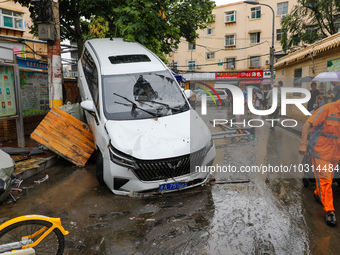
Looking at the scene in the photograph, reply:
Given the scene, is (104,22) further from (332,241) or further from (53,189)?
(332,241)

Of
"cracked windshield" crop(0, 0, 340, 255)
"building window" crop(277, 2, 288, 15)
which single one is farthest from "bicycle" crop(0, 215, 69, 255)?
"building window" crop(277, 2, 288, 15)

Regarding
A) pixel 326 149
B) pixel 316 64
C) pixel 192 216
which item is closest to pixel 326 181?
pixel 326 149

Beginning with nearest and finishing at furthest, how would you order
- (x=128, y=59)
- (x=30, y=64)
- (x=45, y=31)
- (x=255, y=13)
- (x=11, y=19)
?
(x=128, y=59) < (x=45, y=31) < (x=30, y=64) < (x=11, y=19) < (x=255, y=13)

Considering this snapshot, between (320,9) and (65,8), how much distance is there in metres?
14.4

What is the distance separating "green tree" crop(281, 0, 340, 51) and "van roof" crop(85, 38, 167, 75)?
13.9m

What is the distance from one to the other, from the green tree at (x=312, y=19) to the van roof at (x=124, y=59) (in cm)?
1386

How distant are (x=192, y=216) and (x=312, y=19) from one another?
17795 mm

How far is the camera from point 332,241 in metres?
3.48

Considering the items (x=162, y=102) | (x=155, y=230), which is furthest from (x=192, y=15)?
(x=155, y=230)

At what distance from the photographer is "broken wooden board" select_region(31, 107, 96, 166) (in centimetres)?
650

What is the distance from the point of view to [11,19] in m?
23.2

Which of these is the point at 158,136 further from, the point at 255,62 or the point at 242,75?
the point at 255,62

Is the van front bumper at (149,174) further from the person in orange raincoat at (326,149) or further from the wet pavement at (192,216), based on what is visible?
the person in orange raincoat at (326,149)

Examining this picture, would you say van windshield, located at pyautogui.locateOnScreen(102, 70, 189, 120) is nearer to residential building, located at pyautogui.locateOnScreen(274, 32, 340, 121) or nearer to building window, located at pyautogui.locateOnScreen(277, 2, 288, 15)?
residential building, located at pyautogui.locateOnScreen(274, 32, 340, 121)
